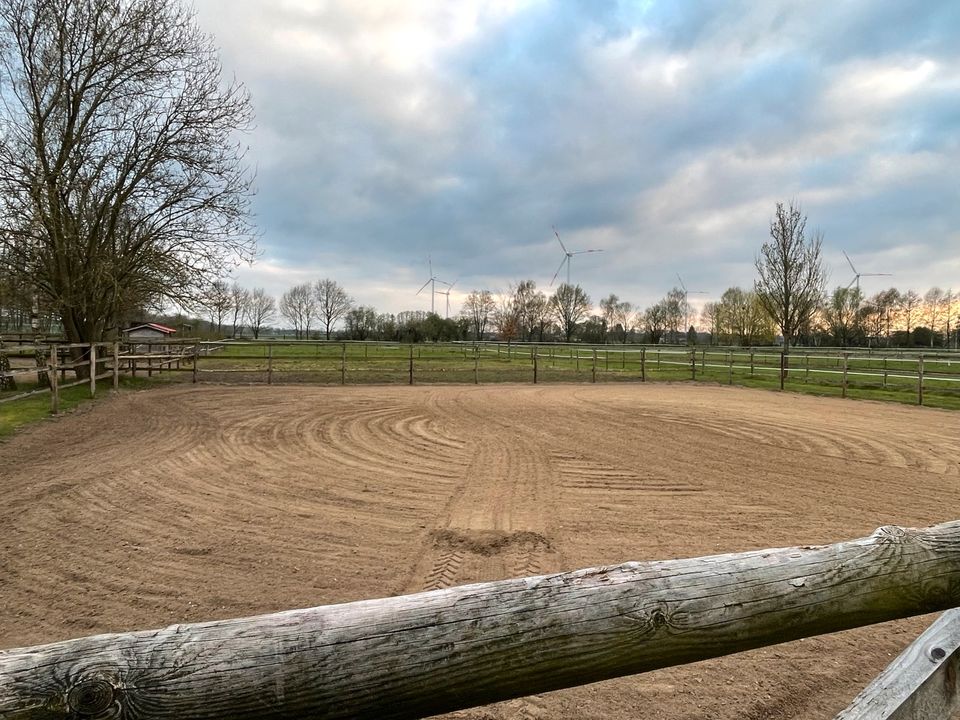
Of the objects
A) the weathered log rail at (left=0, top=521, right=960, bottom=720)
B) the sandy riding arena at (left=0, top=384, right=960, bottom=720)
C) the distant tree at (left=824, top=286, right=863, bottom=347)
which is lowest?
the sandy riding arena at (left=0, top=384, right=960, bottom=720)

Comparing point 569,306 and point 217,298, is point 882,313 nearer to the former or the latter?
point 569,306

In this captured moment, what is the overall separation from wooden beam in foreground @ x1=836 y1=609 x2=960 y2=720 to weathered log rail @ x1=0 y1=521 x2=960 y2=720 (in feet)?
1.18

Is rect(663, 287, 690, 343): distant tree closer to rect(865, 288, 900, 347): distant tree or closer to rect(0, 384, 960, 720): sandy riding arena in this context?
rect(865, 288, 900, 347): distant tree

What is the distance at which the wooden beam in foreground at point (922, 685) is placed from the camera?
5.19ft

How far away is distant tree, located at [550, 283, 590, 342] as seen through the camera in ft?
227

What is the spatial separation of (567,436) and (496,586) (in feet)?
26.0

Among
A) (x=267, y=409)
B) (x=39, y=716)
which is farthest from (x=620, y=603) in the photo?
(x=267, y=409)

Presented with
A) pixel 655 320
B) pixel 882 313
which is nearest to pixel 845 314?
pixel 882 313

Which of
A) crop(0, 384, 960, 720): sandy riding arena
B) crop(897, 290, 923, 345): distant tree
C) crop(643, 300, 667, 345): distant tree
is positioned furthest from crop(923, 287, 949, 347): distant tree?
crop(0, 384, 960, 720): sandy riding arena

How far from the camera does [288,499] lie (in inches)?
217

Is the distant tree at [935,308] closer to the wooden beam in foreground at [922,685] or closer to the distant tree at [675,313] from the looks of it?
the distant tree at [675,313]

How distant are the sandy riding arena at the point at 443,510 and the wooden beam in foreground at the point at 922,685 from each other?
999mm

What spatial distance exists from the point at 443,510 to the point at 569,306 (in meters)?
65.6

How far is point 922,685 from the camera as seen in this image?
1597 mm
